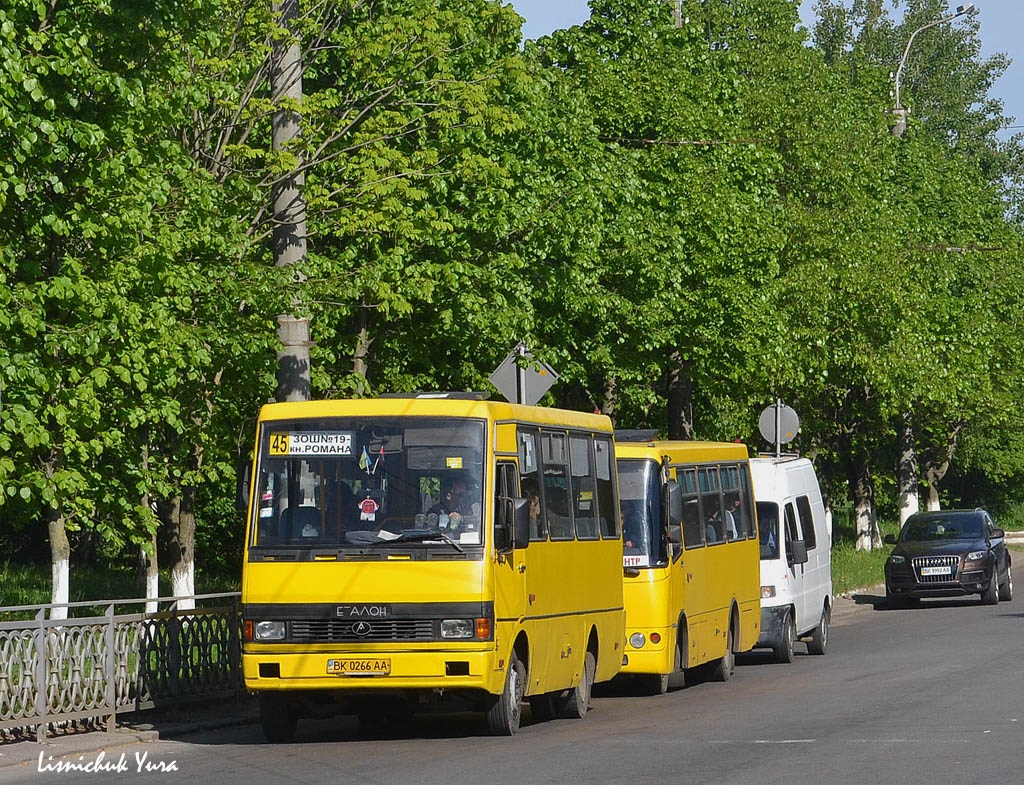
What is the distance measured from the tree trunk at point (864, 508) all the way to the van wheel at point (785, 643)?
2789 centimetres

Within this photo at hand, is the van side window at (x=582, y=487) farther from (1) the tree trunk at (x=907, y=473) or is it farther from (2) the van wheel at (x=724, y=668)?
(1) the tree trunk at (x=907, y=473)

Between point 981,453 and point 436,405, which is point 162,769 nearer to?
point 436,405

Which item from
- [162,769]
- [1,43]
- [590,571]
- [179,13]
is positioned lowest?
[162,769]

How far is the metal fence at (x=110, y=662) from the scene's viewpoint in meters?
14.5

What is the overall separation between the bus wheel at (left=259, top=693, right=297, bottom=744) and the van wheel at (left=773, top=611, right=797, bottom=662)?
10597 mm

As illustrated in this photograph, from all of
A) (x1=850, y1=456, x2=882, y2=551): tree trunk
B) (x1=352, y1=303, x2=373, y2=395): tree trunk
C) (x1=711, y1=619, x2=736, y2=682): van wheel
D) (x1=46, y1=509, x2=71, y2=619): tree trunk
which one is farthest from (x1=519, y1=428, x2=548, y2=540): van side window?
(x1=850, y1=456, x2=882, y2=551): tree trunk

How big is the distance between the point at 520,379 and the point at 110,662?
8.08 m

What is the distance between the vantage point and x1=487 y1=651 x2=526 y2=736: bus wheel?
1498cm

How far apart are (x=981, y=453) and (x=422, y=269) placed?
40155 mm

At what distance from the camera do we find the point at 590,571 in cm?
1758

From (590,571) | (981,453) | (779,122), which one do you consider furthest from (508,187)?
(981,453)

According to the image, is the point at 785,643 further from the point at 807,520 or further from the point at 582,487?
the point at 582,487

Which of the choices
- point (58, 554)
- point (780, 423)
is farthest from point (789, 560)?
point (58, 554)

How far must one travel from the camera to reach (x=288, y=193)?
21641mm
